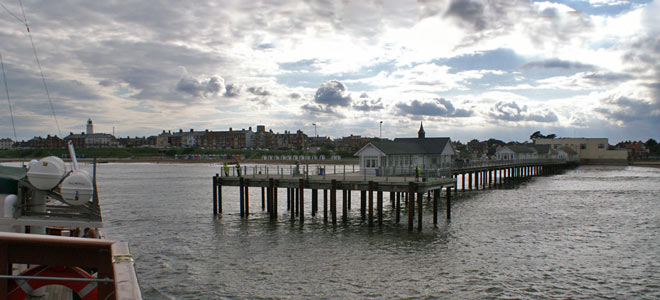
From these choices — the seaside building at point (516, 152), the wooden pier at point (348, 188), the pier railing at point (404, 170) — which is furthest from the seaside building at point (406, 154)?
the seaside building at point (516, 152)

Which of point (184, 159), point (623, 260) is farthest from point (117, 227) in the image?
point (184, 159)

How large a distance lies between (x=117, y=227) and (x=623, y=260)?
29.5 m

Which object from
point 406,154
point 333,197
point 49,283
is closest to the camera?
point 49,283

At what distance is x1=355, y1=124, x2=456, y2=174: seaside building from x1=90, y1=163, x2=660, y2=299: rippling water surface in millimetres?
5815

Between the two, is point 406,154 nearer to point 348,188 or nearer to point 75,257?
point 348,188

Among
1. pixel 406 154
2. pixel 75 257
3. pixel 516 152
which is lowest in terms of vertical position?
pixel 75 257

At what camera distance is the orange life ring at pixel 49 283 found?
5.83m

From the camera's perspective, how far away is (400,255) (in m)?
22.3

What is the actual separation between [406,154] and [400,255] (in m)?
23.0

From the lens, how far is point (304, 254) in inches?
890

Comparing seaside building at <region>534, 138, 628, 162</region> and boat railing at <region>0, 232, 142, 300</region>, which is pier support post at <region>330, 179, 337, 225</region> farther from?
seaside building at <region>534, 138, 628, 162</region>

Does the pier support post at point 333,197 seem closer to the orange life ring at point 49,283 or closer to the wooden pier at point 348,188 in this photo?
the wooden pier at point 348,188

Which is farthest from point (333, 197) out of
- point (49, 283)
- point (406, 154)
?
point (49, 283)

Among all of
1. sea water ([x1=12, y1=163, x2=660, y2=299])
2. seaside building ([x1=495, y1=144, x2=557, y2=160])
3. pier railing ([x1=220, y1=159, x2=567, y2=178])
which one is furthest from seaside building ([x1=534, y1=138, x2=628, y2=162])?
sea water ([x1=12, y1=163, x2=660, y2=299])
